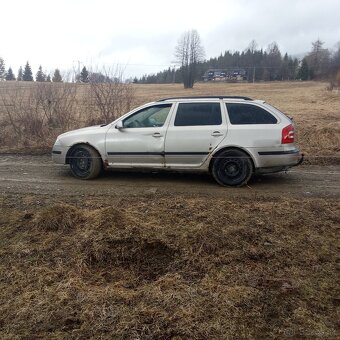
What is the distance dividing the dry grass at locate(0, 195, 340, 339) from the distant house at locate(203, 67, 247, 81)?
9613 centimetres

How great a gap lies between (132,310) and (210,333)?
0.70 m

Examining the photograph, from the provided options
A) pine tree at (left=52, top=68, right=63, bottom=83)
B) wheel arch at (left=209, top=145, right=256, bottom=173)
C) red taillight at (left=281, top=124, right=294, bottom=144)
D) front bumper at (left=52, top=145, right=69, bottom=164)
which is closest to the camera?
red taillight at (left=281, top=124, right=294, bottom=144)

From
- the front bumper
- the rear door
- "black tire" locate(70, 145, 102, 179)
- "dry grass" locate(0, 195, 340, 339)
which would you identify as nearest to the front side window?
the rear door

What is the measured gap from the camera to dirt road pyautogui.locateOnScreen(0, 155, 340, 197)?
6602mm

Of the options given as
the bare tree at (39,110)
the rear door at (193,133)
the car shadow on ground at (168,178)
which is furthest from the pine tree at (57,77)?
the rear door at (193,133)

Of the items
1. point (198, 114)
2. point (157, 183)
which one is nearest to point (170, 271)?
point (157, 183)

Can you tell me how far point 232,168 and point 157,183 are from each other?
1458mm

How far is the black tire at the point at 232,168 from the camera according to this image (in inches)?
270

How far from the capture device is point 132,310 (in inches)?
126

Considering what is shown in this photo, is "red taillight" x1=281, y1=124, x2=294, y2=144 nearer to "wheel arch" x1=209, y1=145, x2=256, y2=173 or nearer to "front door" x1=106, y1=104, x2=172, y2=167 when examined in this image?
"wheel arch" x1=209, y1=145, x2=256, y2=173

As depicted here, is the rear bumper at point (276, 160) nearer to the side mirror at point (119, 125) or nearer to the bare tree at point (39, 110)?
Answer: the side mirror at point (119, 125)

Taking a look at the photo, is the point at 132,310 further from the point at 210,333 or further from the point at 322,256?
the point at 322,256

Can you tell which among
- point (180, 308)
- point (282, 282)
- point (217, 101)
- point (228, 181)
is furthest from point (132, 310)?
point (217, 101)

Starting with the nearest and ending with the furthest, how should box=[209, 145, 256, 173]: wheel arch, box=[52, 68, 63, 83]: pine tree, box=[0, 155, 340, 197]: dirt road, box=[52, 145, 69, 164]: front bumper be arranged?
box=[0, 155, 340, 197]: dirt road, box=[209, 145, 256, 173]: wheel arch, box=[52, 145, 69, 164]: front bumper, box=[52, 68, 63, 83]: pine tree
